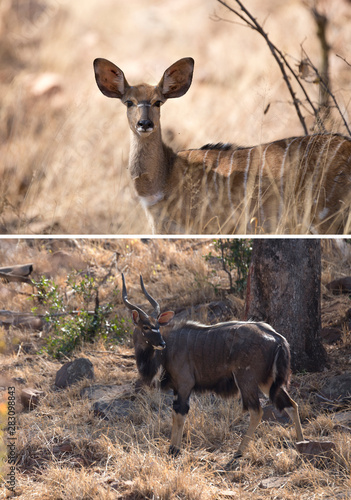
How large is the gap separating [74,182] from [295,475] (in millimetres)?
2968

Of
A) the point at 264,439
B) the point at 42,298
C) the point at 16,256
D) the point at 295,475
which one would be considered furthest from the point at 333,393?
the point at 16,256

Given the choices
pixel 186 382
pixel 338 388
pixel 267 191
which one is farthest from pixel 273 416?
pixel 267 191

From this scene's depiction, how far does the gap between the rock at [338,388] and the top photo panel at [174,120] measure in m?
2.26

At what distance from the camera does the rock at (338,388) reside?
20.1 feet

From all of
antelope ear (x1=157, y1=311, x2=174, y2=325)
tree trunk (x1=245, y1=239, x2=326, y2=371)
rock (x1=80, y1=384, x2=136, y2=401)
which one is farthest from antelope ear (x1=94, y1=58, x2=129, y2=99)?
rock (x1=80, y1=384, x2=136, y2=401)

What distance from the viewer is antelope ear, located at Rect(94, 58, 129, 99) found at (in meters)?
4.25

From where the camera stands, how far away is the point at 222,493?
4879mm

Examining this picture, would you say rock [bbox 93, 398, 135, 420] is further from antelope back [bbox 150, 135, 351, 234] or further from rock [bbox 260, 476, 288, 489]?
antelope back [bbox 150, 135, 351, 234]

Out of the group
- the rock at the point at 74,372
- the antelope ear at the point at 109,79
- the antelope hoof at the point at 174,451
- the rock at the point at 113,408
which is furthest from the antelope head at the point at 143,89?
the rock at the point at 74,372

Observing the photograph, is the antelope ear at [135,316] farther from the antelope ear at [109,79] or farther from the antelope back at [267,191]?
the antelope ear at [109,79]

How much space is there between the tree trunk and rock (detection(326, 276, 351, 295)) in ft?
4.81

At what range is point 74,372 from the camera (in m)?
7.08

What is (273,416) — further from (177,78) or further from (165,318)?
(177,78)

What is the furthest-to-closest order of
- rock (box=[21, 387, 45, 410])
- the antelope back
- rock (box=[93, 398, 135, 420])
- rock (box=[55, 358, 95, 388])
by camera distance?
rock (box=[55, 358, 95, 388]), rock (box=[21, 387, 45, 410]), rock (box=[93, 398, 135, 420]), the antelope back
